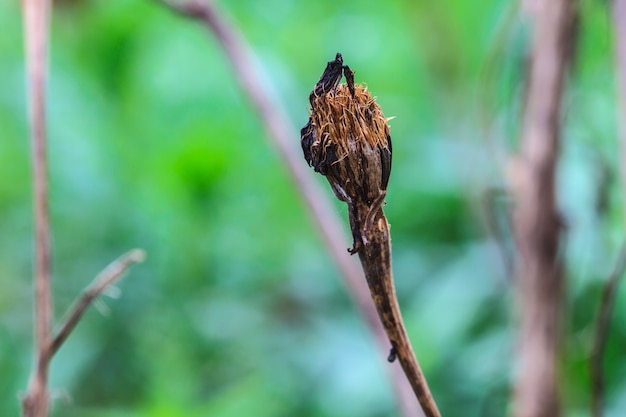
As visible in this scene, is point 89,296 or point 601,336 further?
point 601,336

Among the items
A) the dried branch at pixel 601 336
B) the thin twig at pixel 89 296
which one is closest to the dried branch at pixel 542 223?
the dried branch at pixel 601 336

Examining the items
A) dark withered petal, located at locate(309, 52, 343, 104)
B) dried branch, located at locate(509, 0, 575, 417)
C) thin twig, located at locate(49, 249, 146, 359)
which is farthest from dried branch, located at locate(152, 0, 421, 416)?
dark withered petal, located at locate(309, 52, 343, 104)

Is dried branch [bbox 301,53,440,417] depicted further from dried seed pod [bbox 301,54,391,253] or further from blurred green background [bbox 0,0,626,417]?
blurred green background [bbox 0,0,626,417]

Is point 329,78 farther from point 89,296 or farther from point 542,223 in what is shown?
point 542,223

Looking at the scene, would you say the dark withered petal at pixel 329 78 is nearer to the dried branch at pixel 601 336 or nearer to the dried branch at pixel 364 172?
the dried branch at pixel 364 172

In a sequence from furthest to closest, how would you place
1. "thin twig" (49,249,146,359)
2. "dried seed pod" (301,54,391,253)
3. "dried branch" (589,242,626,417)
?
"dried branch" (589,242,626,417), "thin twig" (49,249,146,359), "dried seed pod" (301,54,391,253)

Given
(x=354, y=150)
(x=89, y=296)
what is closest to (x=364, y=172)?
(x=354, y=150)
